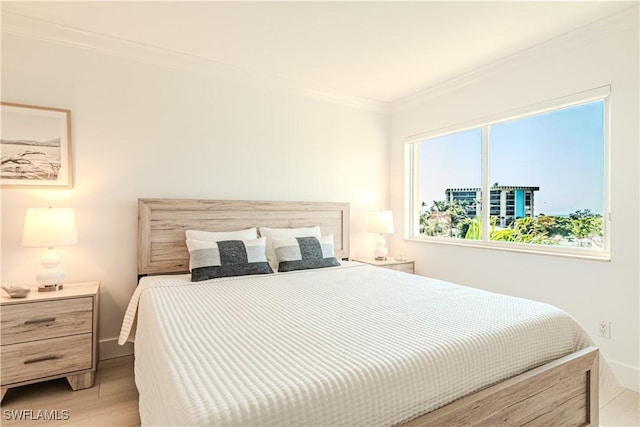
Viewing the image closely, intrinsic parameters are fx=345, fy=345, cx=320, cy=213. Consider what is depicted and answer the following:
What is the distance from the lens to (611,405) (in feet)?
6.97

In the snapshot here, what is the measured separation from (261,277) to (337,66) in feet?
6.58

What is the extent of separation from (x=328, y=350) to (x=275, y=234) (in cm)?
201

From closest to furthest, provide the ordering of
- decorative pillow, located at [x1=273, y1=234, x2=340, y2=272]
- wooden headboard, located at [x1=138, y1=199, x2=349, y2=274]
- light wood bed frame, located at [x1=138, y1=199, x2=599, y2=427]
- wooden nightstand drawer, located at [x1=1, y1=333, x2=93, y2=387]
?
1. light wood bed frame, located at [x1=138, y1=199, x2=599, y2=427]
2. wooden nightstand drawer, located at [x1=1, y1=333, x2=93, y2=387]
3. wooden headboard, located at [x1=138, y1=199, x2=349, y2=274]
4. decorative pillow, located at [x1=273, y1=234, x2=340, y2=272]

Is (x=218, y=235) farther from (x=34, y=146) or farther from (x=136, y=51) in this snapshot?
(x=136, y=51)

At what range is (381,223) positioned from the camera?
152 inches

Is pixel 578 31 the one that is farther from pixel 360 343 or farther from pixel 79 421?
pixel 79 421

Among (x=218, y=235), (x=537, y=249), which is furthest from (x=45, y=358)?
(x=537, y=249)

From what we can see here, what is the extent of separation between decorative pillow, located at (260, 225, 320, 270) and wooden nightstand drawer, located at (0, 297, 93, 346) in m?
1.40

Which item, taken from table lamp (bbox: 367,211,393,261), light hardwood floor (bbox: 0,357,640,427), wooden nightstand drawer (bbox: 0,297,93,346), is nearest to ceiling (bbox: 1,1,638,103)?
table lamp (bbox: 367,211,393,261)

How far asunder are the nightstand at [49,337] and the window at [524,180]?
3274mm

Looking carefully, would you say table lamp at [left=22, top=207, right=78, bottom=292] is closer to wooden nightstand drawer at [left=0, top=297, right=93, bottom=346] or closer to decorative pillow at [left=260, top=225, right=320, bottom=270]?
wooden nightstand drawer at [left=0, top=297, right=93, bottom=346]

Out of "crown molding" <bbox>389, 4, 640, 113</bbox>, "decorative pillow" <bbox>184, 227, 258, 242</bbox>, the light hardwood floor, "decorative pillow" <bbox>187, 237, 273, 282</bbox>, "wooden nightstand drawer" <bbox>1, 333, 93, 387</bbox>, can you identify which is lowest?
the light hardwood floor

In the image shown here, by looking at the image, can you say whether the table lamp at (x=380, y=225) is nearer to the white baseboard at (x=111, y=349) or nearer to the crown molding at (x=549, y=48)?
the crown molding at (x=549, y=48)

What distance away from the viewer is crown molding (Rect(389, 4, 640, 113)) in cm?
233
